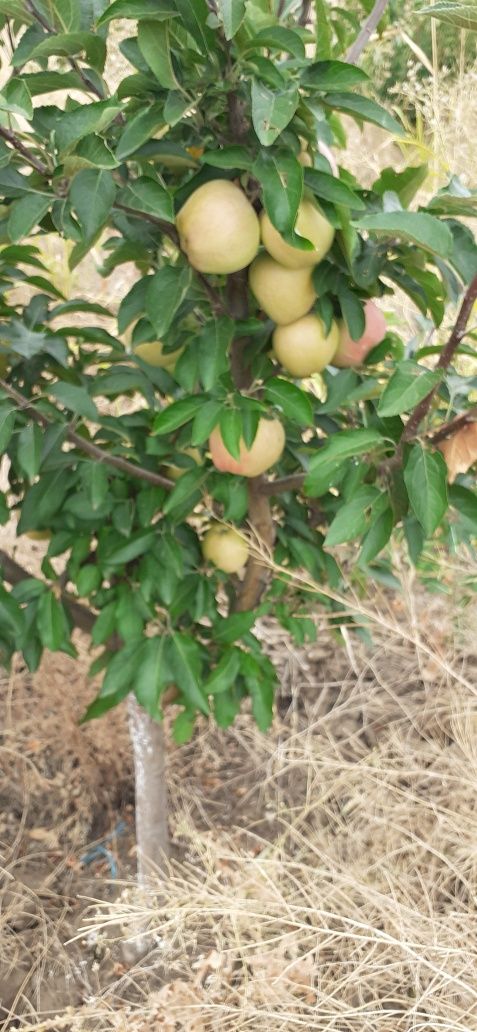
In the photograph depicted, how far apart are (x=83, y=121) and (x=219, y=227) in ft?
0.47

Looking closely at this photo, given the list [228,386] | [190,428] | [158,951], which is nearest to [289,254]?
[228,386]

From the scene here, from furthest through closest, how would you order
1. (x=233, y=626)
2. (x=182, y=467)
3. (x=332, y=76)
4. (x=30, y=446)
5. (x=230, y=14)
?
(x=233, y=626), (x=182, y=467), (x=30, y=446), (x=332, y=76), (x=230, y=14)

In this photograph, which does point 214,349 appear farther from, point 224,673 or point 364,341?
point 224,673

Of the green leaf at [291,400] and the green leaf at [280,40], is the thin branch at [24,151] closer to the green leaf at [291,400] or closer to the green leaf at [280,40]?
the green leaf at [280,40]

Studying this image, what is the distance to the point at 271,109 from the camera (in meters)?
0.66

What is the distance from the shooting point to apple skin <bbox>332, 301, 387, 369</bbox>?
95 centimetres

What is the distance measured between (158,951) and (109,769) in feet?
1.39

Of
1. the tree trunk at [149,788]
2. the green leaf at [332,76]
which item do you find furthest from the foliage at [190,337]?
the tree trunk at [149,788]

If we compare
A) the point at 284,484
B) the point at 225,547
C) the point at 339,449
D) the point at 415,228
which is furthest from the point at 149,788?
the point at 415,228

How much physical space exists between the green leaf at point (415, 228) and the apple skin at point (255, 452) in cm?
31

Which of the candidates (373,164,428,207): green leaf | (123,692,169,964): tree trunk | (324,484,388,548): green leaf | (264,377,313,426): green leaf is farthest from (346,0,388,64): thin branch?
(123,692,169,964): tree trunk

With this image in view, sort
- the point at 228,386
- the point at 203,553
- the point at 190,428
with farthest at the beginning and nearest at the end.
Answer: the point at 203,553 → the point at 190,428 → the point at 228,386

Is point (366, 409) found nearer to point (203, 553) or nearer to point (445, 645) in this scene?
point (203, 553)

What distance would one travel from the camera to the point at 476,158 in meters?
2.15
